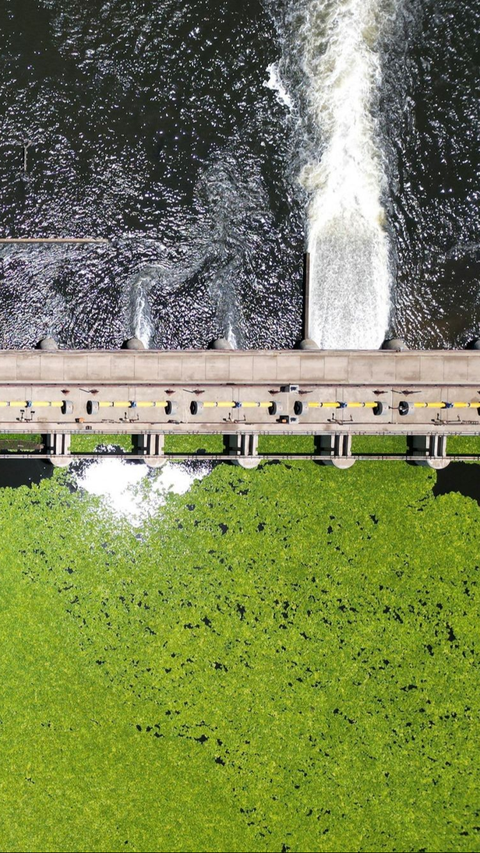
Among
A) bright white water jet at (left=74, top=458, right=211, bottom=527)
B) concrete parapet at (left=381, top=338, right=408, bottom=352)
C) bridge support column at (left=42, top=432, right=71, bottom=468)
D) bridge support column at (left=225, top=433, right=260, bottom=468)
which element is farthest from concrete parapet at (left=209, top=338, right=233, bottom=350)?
bridge support column at (left=42, top=432, right=71, bottom=468)

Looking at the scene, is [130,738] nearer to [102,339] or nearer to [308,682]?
[308,682]

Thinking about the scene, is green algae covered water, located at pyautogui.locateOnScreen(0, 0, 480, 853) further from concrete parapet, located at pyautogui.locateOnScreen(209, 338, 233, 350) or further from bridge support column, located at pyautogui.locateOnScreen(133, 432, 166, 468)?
bridge support column, located at pyautogui.locateOnScreen(133, 432, 166, 468)

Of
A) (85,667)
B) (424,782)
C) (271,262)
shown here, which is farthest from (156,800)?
(271,262)

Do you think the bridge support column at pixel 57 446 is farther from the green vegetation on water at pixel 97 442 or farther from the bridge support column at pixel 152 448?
the bridge support column at pixel 152 448

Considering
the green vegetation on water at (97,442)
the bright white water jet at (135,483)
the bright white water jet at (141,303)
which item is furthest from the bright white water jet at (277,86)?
the bright white water jet at (135,483)

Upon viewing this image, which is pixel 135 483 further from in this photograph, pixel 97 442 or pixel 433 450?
pixel 433 450
